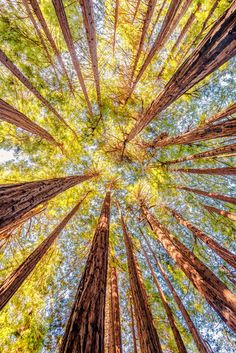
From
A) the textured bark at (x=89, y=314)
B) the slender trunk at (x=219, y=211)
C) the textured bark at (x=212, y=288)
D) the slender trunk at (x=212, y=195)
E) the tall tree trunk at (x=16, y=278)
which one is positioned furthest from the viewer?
the slender trunk at (x=212, y=195)

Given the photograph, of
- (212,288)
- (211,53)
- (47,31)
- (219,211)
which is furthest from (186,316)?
(47,31)

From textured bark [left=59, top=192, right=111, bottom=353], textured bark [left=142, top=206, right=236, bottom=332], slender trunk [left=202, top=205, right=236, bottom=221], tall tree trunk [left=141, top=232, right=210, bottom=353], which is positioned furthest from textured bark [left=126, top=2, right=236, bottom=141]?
tall tree trunk [left=141, top=232, right=210, bottom=353]

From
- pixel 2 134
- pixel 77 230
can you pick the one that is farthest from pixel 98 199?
pixel 2 134

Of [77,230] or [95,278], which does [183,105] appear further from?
[95,278]

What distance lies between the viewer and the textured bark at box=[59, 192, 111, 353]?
1910 mm

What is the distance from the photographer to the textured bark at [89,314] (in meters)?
1.91

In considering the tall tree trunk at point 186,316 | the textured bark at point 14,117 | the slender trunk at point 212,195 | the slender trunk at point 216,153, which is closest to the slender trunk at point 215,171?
the slender trunk at point 216,153

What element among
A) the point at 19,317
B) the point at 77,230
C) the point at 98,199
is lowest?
the point at 19,317

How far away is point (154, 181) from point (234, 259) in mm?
4094

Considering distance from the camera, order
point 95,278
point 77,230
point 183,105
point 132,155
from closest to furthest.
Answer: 1. point 95,278
2. point 183,105
3. point 77,230
4. point 132,155

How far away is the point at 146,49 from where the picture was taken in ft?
21.9

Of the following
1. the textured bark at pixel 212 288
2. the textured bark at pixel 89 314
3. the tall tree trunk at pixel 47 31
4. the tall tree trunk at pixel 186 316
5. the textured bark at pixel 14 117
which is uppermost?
the tall tree trunk at pixel 47 31

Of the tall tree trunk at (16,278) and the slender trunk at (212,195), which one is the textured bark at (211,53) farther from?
the tall tree trunk at (16,278)

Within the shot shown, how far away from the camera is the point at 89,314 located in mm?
2289
